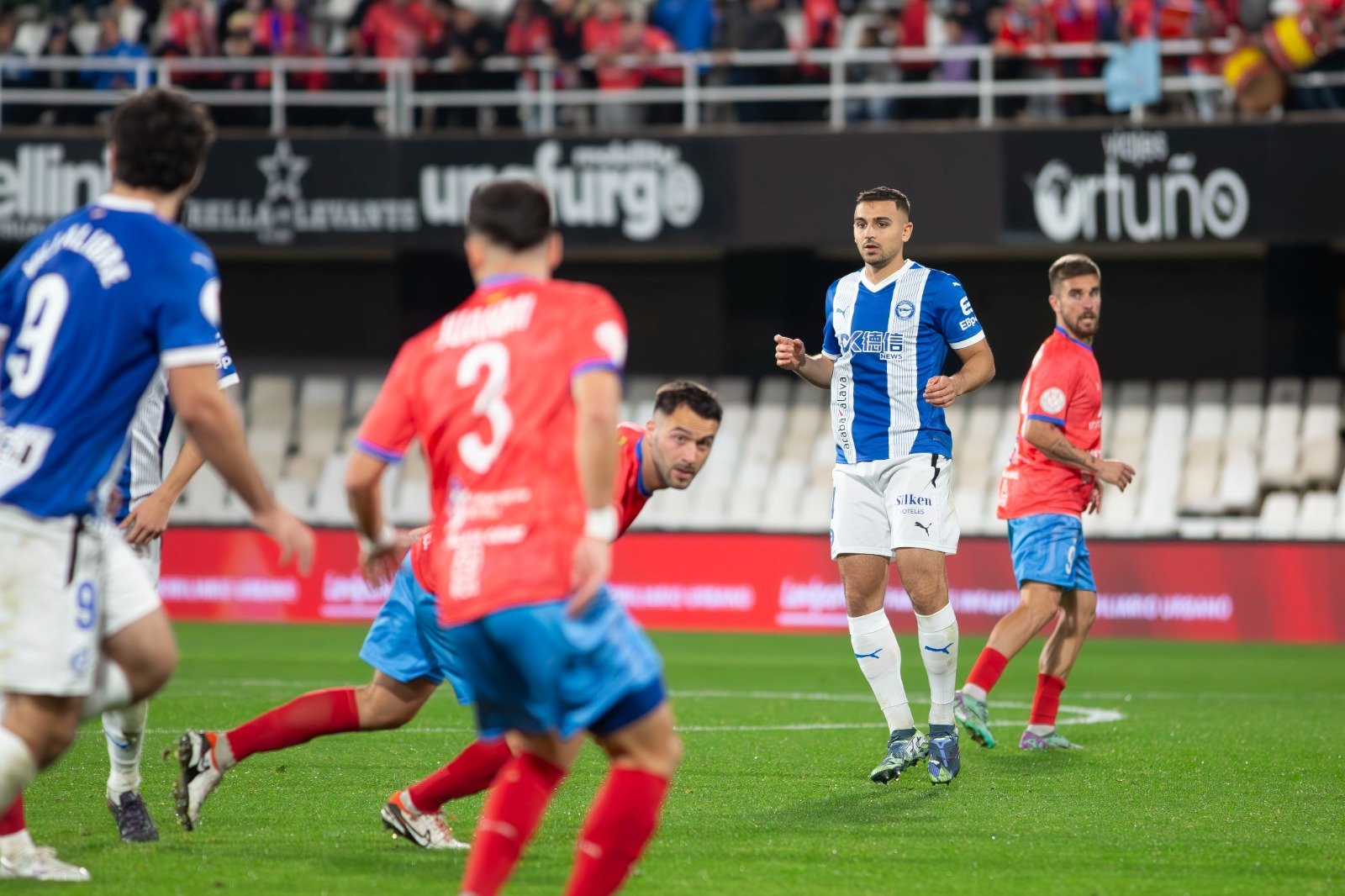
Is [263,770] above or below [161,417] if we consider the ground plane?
below

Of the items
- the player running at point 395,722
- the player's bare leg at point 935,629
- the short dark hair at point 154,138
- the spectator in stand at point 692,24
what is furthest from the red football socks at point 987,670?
the spectator in stand at point 692,24

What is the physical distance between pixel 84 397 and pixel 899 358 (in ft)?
13.9

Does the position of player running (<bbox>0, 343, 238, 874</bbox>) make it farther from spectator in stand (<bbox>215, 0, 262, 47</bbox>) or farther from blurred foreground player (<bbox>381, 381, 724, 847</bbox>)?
spectator in stand (<bbox>215, 0, 262, 47</bbox>)

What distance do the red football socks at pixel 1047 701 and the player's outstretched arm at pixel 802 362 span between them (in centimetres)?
187

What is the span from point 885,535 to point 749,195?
11.1 meters

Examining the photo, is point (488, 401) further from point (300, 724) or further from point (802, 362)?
point (802, 362)

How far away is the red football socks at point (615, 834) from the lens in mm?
4047

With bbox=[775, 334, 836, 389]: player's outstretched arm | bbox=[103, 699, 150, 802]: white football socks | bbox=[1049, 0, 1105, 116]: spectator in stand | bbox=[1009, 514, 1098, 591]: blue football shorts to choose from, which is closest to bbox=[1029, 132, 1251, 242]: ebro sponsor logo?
bbox=[1049, 0, 1105, 116]: spectator in stand

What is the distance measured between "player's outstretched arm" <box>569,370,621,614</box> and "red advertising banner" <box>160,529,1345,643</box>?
12266 mm

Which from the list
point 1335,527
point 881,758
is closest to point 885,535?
point 881,758

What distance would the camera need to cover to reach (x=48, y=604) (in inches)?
177

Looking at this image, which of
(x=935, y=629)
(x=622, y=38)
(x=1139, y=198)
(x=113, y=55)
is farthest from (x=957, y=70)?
(x=935, y=629)

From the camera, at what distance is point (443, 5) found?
19672 millimetres

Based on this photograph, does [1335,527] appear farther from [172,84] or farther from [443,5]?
[172,84]
